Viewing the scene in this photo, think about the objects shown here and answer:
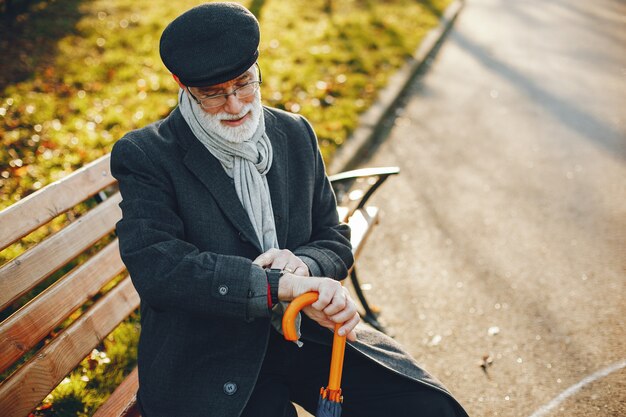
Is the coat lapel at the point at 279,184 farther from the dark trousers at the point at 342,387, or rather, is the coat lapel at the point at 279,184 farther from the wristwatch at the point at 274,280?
the dark trousers at the point at 342,387

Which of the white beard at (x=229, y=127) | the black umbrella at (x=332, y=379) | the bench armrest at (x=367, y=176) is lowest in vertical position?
the bench armrest at (x=367, y=176)

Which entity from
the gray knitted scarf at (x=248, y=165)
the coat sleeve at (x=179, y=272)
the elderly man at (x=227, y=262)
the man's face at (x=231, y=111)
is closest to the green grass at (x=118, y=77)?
the elderly man at (x=227, y=262)

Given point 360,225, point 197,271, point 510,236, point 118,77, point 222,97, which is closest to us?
point 197,271

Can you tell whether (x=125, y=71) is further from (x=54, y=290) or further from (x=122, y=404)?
(x=122, y=404)

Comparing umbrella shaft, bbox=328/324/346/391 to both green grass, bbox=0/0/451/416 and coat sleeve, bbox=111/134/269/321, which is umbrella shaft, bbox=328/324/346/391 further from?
green grass, bbox=0/0/451/416

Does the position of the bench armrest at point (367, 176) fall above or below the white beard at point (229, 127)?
below

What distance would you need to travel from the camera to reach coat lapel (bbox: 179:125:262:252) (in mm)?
2086

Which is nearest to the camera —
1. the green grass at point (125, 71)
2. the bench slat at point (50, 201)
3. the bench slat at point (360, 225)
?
the bench slat at point (50, 201)

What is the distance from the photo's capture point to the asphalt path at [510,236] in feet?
9.75

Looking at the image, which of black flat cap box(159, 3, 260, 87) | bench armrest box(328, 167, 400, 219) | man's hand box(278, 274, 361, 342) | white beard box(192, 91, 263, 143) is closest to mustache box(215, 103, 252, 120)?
white beard box(192, 91, 263, 143)

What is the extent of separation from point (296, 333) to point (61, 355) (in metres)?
1.10

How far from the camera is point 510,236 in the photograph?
160 inches

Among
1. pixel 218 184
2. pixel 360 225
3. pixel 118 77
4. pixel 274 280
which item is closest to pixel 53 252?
pixel 218 184

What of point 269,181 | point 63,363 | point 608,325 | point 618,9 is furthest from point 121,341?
point 618,9
